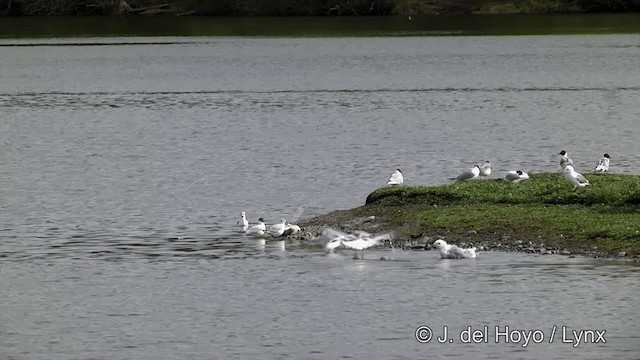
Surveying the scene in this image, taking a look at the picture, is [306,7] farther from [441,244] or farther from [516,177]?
[441,244]

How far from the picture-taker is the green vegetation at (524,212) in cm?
2584

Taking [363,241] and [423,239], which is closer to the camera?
[363,241]

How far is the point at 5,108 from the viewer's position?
2552 inches

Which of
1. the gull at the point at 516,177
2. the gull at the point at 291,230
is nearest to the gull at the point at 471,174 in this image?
the gull at the point at 516,177

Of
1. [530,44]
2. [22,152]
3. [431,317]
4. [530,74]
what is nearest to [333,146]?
[22,152]

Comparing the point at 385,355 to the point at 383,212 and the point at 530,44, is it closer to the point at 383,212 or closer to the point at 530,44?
the point at 383,212

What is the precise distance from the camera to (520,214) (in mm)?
27156

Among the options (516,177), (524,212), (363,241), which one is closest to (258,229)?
(363,241)

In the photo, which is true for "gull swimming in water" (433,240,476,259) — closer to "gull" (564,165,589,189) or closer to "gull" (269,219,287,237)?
"gull" (564,165,589,189)

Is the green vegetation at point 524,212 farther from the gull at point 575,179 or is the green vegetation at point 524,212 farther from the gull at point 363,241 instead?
the gull at point 363,241

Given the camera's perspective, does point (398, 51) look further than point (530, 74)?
Yes

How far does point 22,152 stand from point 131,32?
75.7 meters

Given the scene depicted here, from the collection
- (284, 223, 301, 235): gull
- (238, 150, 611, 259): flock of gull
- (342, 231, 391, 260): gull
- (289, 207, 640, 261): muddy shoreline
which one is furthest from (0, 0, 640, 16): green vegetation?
(342, 231, 391, 260): gull

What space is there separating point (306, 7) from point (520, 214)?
114 meters
